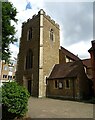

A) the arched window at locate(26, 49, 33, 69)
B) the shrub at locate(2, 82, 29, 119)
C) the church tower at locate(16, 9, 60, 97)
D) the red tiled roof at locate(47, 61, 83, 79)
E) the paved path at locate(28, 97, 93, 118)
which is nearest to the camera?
the shrub at locate(2, 82, 29, 119)

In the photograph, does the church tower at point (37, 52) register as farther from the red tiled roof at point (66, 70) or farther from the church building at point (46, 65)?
the red tiled roof at point (66, 70)

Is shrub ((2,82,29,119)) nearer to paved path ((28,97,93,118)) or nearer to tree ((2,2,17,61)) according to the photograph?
paved path ((28,97,93,118))

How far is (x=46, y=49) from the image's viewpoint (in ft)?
102

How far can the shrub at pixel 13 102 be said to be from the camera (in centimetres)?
948

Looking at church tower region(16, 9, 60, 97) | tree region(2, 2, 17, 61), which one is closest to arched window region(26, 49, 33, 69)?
church tower region(16, 9, 60, 97)

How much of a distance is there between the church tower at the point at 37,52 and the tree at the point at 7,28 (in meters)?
10.9

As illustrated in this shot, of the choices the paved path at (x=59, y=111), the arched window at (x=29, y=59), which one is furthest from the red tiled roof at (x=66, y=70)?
the paved path at (x=59, y=111)

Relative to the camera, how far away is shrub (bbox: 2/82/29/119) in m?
9.48

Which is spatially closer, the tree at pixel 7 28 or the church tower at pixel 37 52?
the tree at pixel 7 28

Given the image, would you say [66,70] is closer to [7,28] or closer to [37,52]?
[37,52]

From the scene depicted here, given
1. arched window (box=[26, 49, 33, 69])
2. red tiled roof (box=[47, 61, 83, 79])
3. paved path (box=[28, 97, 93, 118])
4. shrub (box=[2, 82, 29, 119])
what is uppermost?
arched window (box=[26, 49, 33, 69])

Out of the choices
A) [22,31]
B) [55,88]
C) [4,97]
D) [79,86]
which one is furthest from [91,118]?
[22,31]

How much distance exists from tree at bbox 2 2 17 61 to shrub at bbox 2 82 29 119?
27.6 feet

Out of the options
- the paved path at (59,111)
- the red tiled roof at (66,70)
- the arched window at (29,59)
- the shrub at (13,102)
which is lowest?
the paved path at (59,111)
